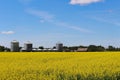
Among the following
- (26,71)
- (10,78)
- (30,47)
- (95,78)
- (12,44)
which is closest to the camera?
(10,78)

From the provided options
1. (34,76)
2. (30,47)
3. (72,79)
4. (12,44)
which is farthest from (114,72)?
(30,47)

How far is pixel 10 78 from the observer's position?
30.7 ft

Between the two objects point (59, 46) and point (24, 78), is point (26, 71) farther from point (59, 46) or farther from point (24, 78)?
point (59, 46)

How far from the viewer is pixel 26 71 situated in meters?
11.4

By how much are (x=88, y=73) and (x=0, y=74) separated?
2.65 m

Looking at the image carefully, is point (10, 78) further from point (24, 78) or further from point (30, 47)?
point (30, 47)

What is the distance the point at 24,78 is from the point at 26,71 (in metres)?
1.97

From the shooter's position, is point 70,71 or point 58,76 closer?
point 58,76

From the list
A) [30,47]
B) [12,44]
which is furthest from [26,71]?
[30,47]

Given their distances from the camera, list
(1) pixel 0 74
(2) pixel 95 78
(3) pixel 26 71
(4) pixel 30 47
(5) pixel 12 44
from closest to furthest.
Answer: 1. (1) pixel 0 74
2. (2) pixel 95 78
3. (3) pixel 26 71
4. (5) pixel 12 44
5. (4) pixel 30 47

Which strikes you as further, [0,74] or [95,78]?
[95,78]

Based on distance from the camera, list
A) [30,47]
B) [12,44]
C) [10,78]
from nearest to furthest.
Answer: [10,78], [12,44], [30,47]

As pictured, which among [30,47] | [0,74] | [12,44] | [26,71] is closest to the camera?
[0,74]

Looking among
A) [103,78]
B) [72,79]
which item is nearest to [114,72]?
[103,78]
